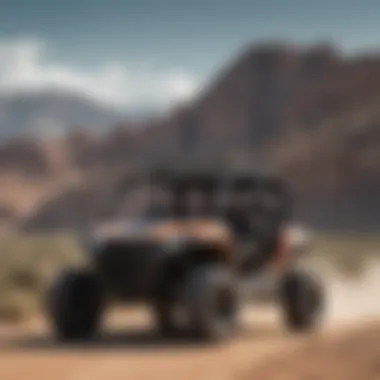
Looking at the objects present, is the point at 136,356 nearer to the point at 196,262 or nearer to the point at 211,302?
the point at 211,302

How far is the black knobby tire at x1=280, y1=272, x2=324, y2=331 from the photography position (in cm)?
1755

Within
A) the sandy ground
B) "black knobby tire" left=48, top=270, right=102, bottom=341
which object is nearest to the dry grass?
the sandy ground

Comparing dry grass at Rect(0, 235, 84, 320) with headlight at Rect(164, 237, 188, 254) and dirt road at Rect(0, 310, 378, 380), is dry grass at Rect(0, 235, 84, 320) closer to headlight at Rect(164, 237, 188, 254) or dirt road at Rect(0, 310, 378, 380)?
dirt road at Rect(0, 310, 378, 380)

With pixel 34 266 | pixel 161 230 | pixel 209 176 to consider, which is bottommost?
pixel 161 230

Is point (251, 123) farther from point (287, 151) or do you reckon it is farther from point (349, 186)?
point (349, 186)

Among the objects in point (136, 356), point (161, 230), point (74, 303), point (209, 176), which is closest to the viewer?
point (136, 356)

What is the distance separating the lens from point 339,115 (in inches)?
4299

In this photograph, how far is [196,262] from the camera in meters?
16.2

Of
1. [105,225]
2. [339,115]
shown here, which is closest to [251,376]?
[105,225]

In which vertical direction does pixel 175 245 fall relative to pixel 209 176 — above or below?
below

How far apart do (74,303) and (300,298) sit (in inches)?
132

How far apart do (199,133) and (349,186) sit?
3490 cm

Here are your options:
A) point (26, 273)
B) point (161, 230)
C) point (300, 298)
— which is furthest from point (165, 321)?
point (26, 273)

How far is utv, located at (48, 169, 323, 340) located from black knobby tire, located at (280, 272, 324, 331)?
0.05 ft
